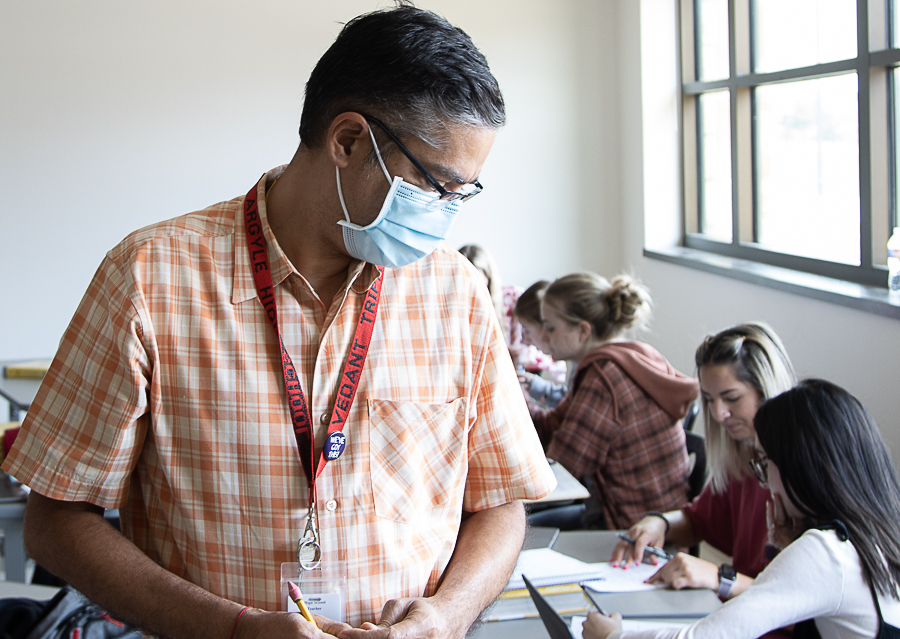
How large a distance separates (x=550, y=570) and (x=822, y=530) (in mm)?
638

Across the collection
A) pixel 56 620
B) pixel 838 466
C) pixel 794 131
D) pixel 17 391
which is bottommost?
pixel 56 620

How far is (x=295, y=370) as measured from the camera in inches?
41.8

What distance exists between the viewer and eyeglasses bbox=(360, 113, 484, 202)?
1057 millimetres

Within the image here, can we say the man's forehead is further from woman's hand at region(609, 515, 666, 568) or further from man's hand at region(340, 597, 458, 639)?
woman's hand at region(609, 515, 666, 568)

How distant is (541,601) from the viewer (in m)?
1.58

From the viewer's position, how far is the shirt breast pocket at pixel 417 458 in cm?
106

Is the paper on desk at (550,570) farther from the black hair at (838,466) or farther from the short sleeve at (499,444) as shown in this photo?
the short sleeve at (499,444)

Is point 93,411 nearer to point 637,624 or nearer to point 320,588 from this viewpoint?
point 320,588

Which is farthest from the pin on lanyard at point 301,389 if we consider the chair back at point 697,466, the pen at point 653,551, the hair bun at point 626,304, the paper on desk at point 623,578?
the hair bun at point 626,304

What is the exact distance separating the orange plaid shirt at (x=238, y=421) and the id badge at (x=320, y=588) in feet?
0.04

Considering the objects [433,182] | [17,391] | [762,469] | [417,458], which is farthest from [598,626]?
[17,391]

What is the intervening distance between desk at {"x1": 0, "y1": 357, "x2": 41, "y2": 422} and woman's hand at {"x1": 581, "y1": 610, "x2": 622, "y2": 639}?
2644 mm

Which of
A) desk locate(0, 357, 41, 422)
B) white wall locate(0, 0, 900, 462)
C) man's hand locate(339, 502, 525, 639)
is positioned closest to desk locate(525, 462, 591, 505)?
man's hand locate(339, 502, 525, 639)

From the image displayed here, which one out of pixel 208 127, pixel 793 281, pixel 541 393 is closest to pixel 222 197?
pixel 208 127
